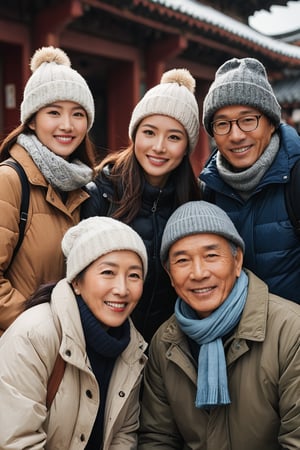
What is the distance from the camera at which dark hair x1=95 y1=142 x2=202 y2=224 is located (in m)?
3.04

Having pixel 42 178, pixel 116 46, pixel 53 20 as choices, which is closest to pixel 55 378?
pixel 42 178

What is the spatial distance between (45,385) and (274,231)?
4.35 feet

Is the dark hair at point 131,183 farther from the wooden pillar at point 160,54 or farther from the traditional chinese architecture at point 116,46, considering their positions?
the wooden pillar at point 160,54

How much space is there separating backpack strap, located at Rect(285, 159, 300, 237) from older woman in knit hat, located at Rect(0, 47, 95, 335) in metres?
1.05

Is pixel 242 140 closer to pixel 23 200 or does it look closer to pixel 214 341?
pixel 214 341

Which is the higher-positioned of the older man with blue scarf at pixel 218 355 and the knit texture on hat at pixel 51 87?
the knit texture on hat at pixel 51 87

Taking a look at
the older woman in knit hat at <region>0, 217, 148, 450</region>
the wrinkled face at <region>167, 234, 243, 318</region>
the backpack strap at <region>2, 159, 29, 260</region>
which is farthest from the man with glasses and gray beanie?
the backpack strap at <region>2, 159, 29, 260</region>

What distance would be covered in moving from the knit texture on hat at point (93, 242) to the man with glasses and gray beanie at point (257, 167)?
64cm

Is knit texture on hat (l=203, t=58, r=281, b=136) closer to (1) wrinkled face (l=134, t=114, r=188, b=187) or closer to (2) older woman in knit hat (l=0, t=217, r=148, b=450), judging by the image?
(1) wrinkled face (l=134, t=114, r=188, b=187)

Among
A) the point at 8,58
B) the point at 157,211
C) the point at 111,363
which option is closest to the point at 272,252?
the point at 157,211

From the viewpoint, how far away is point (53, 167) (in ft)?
9.09

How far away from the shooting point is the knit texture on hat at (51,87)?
2.91 meters

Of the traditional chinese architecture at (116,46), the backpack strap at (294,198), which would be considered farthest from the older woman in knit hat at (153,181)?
the traditional chinese architecture at (116,46)

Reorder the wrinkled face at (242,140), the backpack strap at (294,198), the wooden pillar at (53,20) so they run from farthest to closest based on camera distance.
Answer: the wooden pillar at (53,20)
the wrinkled face at (242,140)
the backpack strap at (294,198)
